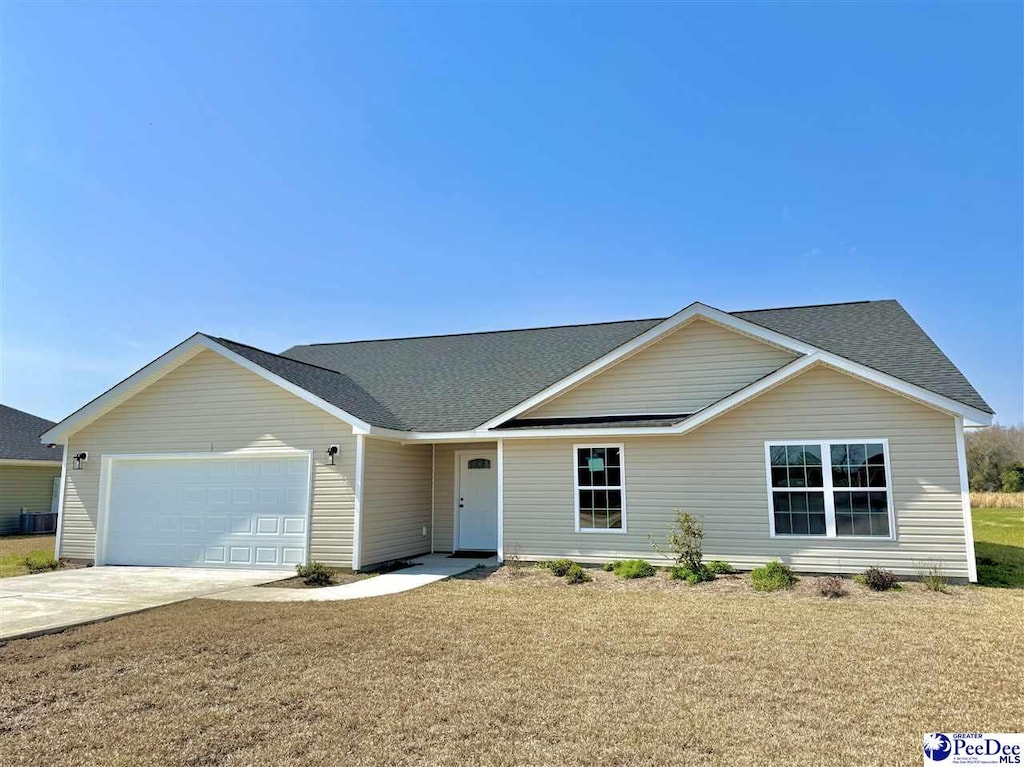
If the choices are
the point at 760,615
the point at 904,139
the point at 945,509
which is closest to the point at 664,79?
the point at 904,139

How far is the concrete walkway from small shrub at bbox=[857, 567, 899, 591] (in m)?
6.82

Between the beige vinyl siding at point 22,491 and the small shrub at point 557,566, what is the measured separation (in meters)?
20.5

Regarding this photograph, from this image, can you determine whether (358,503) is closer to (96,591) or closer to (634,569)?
(96,591)

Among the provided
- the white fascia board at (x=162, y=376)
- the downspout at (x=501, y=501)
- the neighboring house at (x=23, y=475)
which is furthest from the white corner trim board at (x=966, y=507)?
the neighboring house at (x=23, y=475)

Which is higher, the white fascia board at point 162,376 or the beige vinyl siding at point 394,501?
the white fascia board at point 162,376

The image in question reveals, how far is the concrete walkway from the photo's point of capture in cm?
954

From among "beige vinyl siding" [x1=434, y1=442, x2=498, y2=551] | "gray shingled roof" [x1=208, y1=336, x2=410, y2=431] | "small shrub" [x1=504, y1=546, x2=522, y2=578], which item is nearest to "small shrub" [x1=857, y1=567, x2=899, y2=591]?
"small shrub" [x1=504, y1=546, x2=522, y2=578]

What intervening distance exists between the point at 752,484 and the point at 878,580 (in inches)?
97.8

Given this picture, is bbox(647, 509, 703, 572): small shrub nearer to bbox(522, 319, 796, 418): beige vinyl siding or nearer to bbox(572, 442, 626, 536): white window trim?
bbox(572, 442, 626, 536): white window trim

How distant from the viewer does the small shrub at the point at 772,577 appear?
32.3 feet

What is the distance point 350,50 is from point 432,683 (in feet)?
38.5

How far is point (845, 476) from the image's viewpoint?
10.9 meters

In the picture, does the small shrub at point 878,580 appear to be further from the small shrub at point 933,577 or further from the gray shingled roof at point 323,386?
the gray shingled roof at point 323,386

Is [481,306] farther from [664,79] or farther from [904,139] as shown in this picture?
[904,139]
